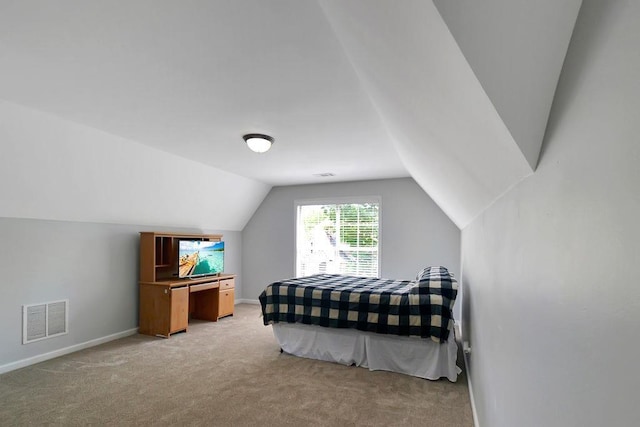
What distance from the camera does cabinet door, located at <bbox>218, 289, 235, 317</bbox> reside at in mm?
5262

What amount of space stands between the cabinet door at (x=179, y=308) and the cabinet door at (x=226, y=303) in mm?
762

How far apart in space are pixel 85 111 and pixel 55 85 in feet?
1.52

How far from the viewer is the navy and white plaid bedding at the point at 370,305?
308 centimetres

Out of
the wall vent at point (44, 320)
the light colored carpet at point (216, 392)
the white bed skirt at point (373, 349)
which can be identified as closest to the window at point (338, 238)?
the white bed skirt at point (373, 349)

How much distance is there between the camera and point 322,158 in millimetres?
4289

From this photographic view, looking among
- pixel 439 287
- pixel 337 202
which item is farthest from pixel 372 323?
pixel 337 202

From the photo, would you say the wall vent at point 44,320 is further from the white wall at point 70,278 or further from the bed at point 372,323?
the bed at point 372,323

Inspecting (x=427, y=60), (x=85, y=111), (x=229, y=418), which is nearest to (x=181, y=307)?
(x=229, y=418)

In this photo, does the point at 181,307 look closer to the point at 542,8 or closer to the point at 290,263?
the point at 290,263

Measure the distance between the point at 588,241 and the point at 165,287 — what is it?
463 centimetres

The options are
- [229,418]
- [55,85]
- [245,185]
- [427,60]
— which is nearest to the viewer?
[427,60]

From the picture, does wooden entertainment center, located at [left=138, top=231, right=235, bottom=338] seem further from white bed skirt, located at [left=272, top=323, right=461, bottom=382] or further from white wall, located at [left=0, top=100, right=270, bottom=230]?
white bed skirt, located at [left=272, top=323, right=461, bottom=382]

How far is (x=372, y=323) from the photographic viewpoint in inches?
129

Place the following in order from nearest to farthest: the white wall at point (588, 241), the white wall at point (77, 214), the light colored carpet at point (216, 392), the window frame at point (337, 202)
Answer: the white wall at point (588, 241) → the light colored carpet at point (216, 392) → the white wall at point (77, 214) → the window frame at point (337, 202)
